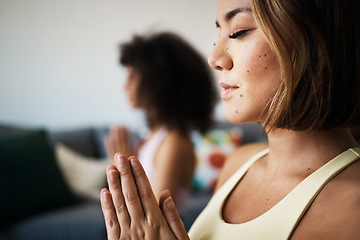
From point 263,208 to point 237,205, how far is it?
8 centimetres

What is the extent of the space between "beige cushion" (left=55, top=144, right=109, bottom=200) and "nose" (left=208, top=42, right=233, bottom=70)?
215cm

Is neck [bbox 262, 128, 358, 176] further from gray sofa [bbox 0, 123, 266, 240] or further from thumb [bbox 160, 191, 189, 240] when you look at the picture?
gray sofa [bbox 0, 123, 266, 240]

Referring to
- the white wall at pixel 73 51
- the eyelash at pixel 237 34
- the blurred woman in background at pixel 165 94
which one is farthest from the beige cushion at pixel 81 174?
the eyelash at pixel 237 34

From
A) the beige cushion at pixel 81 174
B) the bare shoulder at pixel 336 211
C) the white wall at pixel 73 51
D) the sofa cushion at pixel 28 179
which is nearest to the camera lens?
the bare shoulder at pixel 336 211

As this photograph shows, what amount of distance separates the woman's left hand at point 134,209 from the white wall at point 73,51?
2.46 metres

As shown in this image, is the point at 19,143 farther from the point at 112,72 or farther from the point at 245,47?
the point at 245,47

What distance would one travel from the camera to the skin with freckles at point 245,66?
65 cm

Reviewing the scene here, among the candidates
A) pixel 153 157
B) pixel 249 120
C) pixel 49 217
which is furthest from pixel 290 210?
pixel 49 217

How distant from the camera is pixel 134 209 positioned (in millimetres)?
661

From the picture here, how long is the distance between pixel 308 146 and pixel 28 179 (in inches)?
79.2

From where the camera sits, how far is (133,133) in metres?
3.26

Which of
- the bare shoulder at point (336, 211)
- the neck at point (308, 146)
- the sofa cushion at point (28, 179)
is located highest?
the neck at point (308, 146)

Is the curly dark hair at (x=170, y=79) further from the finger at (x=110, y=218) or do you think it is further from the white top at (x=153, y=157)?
the finger at (x=110, y=218)

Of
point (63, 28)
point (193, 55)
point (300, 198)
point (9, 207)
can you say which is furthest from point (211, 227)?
point (63, 28)
